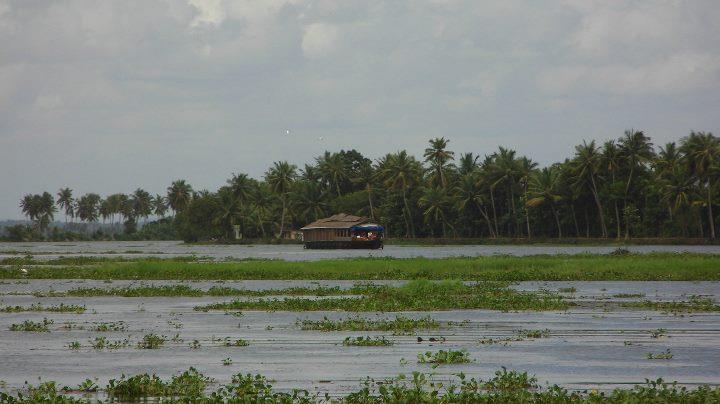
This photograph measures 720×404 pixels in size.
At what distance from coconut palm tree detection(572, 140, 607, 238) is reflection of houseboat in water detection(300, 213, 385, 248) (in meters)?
26.1

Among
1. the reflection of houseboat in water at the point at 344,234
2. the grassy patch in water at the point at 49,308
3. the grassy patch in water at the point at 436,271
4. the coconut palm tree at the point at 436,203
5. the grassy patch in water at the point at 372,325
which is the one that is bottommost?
the grassy patch in water at the point at 372,325

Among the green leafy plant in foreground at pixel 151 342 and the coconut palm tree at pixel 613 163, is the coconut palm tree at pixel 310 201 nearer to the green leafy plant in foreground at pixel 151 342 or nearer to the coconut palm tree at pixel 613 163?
the coconut palm tree at pixel 613 163

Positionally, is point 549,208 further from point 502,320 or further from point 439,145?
point 502,320

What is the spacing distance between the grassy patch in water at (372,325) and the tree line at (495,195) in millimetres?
86420

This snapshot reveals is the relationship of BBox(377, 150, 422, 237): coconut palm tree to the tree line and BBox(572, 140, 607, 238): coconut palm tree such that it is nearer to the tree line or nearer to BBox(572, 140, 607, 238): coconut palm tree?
the tree line

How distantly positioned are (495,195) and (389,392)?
121 metres

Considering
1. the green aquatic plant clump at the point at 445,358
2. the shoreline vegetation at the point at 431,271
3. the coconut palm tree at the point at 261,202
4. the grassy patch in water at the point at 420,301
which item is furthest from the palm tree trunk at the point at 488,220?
the green aquatic plant clump at the point at 445,358

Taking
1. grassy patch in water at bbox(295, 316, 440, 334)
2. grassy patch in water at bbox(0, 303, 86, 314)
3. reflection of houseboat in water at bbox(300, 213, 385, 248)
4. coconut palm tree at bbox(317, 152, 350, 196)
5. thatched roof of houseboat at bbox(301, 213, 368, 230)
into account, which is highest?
coconut palm tree at bbox(317, 152, 350, 196)

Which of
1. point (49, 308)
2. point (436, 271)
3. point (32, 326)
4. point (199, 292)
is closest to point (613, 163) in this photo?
point (436, 271)

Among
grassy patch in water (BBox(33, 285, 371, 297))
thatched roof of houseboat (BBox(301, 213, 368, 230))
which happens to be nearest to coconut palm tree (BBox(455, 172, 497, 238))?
thatched roof of houseboat (BBox(301, 213, 368, 230))

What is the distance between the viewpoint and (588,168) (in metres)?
118

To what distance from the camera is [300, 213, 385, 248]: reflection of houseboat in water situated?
124 metres

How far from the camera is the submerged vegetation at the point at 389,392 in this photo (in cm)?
1555

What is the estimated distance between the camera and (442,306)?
113ft
